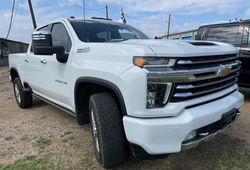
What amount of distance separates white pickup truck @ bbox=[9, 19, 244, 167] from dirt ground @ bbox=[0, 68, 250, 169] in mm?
492

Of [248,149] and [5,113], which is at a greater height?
[248,149]

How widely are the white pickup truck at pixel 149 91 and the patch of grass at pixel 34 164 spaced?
0.67 m

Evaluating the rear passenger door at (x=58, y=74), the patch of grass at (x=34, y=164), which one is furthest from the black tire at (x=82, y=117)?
the patch of grass at (x=34, y=164)

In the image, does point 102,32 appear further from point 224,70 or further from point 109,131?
point 224,70

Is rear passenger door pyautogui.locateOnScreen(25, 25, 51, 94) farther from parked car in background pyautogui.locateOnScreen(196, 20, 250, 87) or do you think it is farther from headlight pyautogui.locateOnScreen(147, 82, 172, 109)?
parked car in background pyautogui.locateOnScreen(196, 20, 250, 87)

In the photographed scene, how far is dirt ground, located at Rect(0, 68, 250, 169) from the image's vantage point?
351cm

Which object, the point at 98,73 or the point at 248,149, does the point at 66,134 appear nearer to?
the point at 98,73

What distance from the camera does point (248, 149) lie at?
3.85 metres

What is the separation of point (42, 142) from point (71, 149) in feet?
1.98

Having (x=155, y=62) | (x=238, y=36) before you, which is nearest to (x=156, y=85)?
(x=155, y=62)

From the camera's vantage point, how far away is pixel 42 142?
14.4ft

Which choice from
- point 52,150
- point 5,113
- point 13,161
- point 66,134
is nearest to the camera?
point 13,161

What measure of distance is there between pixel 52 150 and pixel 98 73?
1.54 meters

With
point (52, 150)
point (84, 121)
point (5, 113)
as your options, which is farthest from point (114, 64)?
point (5, 113)
